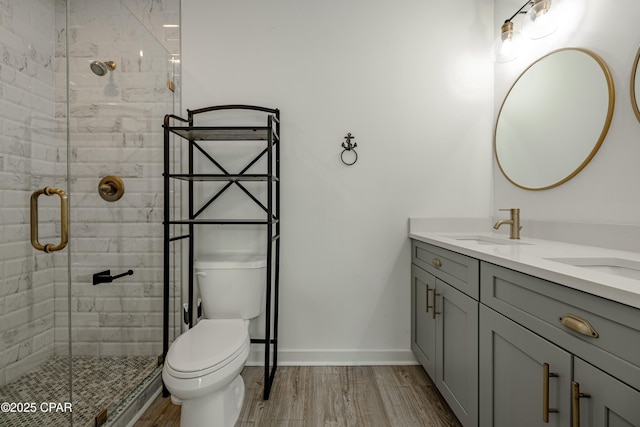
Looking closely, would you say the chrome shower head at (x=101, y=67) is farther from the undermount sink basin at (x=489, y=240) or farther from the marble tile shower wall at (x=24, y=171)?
the undermount sink basin at (x=489, y=240)

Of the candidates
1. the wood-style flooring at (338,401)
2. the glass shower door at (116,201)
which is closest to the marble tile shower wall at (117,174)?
the glass shower door at (116,201)

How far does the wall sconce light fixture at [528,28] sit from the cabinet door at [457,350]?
4.82 feet

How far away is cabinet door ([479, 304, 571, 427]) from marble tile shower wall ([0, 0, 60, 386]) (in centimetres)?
178

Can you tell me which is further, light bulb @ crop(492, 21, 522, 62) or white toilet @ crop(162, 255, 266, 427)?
light bulb @ crop(492, 21, 522, 62)

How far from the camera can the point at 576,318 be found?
81 centimetres

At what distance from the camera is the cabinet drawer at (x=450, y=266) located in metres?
1.34

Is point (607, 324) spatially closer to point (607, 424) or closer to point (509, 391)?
point (607, 424)

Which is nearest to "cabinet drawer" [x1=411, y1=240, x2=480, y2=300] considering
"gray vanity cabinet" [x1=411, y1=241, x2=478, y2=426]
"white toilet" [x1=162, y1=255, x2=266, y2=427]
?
"gray vanity cabinet" [x1=411, y1=241, x2=478, y2=426]

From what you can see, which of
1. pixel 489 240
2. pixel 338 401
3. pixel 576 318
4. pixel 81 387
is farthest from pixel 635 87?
pixel 81 387

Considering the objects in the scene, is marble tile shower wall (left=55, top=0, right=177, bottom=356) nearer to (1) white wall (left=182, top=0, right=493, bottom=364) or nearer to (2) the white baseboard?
(1) white wall (left=182, top=0, right=493, bottom=364)

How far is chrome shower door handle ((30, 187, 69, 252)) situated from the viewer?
1.21 metres

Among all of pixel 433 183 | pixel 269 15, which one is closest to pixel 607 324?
pixel 433 183

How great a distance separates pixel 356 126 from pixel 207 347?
63.6 inches

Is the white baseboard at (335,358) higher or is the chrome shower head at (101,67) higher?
the chrome shower head at (101,67)
